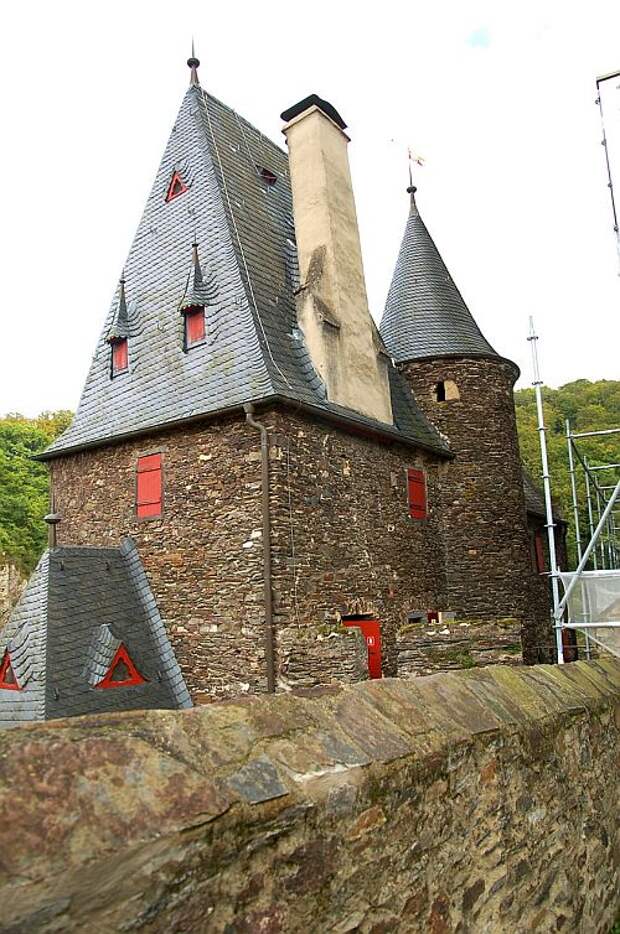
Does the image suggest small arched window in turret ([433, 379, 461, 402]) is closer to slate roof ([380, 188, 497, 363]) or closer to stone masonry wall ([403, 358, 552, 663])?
stone masonry wall ([403, 358, 552, 663])

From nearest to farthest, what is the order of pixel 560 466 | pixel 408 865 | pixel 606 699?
pixel 408 865
pixel 606 699
pixel 560 466

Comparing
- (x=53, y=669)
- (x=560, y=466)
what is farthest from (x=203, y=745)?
(x=560, y=466)

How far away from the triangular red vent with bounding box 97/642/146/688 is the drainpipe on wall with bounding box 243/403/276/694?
1966 mm

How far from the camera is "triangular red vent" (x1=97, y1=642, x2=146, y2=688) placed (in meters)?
10.3

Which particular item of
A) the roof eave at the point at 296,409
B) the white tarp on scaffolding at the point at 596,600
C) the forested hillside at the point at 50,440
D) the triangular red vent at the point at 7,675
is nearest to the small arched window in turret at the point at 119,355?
the roof eave at the point at 296,409

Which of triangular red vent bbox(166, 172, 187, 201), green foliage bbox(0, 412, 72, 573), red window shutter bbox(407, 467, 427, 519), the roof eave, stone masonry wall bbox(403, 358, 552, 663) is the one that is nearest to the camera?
the roof eave

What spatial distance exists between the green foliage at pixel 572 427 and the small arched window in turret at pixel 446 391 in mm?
19137

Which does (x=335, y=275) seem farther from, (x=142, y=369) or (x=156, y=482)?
(x=156, y=482)

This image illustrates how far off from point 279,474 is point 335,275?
4539 millimetres

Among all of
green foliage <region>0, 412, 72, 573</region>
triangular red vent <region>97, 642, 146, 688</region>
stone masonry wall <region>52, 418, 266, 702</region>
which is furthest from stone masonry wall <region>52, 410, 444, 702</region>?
green foliage <region>0, 412, 72, 573</region>

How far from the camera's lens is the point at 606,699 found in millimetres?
4605

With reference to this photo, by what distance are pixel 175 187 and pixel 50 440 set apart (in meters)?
27.5

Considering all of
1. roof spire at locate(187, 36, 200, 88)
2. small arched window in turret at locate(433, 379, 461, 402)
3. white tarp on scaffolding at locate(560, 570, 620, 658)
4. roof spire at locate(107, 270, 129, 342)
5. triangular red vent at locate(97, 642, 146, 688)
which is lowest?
triangular red vent at locate(97, 642, 146, 688)

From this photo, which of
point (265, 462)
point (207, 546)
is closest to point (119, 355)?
point (207, 546)
